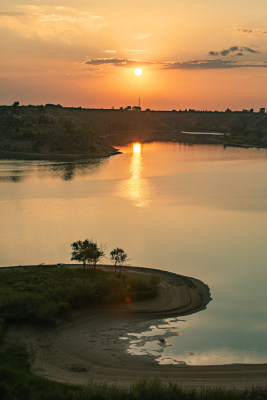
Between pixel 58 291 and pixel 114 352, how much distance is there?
6293mm

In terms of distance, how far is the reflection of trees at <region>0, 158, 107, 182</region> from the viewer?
95675 mm

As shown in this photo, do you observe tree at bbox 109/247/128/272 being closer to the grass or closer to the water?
the grass

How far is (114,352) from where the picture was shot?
983 inches

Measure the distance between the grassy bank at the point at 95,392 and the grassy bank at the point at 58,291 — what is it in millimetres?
7127

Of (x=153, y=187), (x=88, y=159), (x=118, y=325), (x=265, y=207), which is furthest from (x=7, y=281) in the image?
(x=88, y=159)

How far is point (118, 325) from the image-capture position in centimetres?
2806

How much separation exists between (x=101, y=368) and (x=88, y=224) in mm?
30448

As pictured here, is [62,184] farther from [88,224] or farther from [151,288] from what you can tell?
[151,288]

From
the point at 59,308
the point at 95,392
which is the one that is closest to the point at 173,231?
the point at 59,308

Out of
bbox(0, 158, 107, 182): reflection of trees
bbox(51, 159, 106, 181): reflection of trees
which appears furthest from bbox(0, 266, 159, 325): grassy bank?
bbox(51, 159, 106, 181): reflection of trees

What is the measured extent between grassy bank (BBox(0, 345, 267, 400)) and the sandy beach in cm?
144

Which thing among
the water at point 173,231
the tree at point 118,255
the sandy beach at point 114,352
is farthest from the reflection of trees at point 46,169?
the sandy beach at point 114,352

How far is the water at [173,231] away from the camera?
2709cm

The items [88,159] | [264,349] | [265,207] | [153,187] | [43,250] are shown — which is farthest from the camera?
[88,159]
